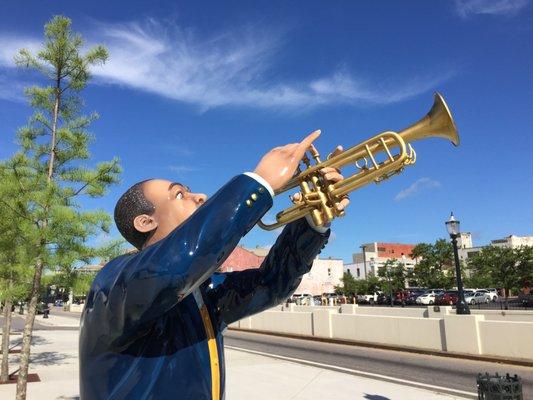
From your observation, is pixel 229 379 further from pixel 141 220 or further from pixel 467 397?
pixel 141 220

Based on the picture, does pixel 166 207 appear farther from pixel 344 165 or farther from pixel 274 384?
pixel 274 384

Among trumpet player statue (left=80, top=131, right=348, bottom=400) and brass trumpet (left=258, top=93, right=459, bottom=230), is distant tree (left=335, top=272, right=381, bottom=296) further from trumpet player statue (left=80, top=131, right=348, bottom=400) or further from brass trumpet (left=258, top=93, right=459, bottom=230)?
trumpet player statue (left=80, top=131, right=348, bottom=400)

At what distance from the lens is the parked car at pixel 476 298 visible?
4110 cm

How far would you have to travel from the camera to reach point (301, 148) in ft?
5.21

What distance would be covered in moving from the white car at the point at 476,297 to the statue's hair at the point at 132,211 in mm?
43762

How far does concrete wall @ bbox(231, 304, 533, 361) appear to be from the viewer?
1234 cm

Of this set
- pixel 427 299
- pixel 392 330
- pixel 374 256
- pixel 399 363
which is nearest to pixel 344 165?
pixel 399 363

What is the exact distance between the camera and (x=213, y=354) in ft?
5.30

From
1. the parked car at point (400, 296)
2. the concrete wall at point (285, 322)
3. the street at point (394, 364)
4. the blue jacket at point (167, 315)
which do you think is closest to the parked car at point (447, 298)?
the parked car at point (400, 296)

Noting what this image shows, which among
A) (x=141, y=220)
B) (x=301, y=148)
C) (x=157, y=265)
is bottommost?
(x=157, y=265)

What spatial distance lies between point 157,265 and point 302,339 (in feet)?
64.3

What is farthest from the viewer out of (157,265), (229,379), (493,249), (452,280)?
(452,280)

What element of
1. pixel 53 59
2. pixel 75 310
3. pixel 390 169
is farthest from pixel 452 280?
pixel 390 169

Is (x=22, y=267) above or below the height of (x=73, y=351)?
above
